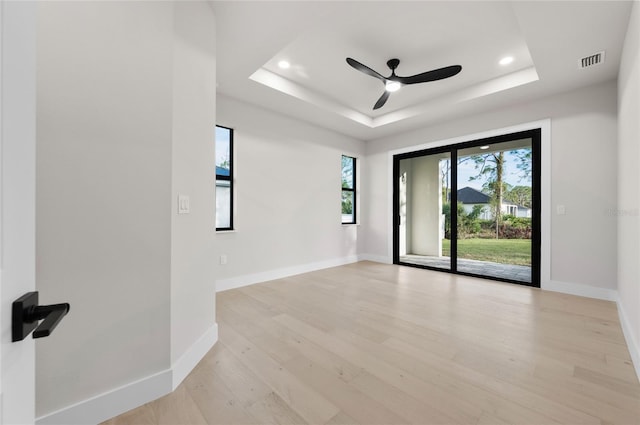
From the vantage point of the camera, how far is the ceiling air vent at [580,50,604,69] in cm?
269

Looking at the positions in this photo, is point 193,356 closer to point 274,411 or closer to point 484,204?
point 274,411

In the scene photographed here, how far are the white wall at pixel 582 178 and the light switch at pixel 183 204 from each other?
4416 millimetres

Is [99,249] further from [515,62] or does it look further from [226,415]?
[515,62]

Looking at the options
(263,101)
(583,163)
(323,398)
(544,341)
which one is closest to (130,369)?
(323,398)

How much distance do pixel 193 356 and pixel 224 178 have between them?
2480 mm

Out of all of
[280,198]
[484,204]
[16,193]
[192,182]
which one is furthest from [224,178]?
[484,204]

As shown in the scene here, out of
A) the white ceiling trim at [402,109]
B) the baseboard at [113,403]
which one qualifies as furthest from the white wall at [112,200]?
the white ceiling trim at [402,109]

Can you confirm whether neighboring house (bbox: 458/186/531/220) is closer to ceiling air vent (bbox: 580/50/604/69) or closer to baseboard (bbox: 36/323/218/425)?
ceiling air vent (bbox: 580/50/604/69)

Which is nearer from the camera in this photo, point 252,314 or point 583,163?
point 252,314

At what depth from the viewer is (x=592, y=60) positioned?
2.76 m

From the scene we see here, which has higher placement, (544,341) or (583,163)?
(583,163)

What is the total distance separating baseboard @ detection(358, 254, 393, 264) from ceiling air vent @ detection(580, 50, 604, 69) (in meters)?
3.87

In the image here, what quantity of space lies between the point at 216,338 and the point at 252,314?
617 millimetres

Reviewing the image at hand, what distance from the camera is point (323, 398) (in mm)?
1537
